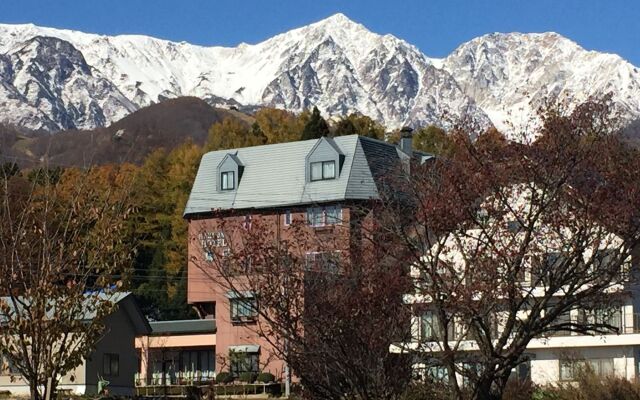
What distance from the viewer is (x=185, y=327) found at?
206 feet

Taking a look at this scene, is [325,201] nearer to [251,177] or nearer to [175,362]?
[251,177]

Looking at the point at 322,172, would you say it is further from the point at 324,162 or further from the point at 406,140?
the point at 406,140

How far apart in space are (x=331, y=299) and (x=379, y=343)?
128 cm

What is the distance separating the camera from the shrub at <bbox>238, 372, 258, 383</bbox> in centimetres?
5294

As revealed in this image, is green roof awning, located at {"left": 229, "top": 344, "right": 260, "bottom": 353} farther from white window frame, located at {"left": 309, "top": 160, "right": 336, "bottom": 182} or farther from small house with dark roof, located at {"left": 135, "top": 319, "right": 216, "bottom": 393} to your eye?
white window frame, located at {"left": 309, "top": 160, "right": 336, "bottom": 182}

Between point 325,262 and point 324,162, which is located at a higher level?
point 324,162

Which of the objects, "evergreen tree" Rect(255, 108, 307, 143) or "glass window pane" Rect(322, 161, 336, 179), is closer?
"glass window pane" Rect(322, 161, 336, 179)

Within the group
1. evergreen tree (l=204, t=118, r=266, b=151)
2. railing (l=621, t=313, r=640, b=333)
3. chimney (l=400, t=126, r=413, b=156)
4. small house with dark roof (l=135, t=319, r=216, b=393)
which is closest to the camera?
railing (l=621, t=313, r=640, b=333)

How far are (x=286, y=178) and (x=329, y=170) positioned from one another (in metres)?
2.38

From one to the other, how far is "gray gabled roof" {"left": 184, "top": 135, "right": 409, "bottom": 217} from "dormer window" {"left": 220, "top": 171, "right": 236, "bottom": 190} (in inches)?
13.2

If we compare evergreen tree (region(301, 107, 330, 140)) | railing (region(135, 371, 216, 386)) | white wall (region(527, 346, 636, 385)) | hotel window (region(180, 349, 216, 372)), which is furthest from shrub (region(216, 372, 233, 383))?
evergreen tree (region(301, 107, 330, 140))

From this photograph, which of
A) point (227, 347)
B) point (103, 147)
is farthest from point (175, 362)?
point (103, 147)

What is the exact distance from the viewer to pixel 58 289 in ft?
64.2

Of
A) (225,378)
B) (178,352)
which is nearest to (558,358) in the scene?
(225,378)
